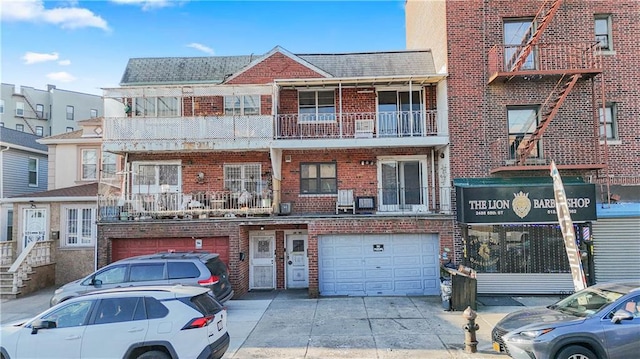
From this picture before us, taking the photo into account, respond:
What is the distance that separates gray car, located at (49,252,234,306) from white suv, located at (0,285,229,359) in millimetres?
3336

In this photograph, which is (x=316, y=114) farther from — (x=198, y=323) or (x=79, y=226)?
(x=79, y=226)

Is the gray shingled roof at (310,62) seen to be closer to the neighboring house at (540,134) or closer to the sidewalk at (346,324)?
the neighboring house at (540,134)

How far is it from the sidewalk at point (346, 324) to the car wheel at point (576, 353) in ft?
4.37

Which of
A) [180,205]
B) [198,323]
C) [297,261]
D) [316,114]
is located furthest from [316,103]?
[198,323]

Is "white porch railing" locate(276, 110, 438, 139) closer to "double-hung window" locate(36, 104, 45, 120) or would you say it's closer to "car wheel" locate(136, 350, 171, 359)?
"car wheel" locate(136, 350, 171, 359)

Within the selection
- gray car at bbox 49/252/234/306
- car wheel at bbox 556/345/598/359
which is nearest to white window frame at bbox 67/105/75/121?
gray car at bbox 49/252/234/306

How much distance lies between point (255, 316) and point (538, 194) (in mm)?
9727

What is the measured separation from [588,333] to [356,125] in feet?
31.3

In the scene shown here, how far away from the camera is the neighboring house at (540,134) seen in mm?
12383

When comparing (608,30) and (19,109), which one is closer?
(608,30)

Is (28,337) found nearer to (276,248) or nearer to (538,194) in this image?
(276,248)

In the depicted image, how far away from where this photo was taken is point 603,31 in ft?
44.5

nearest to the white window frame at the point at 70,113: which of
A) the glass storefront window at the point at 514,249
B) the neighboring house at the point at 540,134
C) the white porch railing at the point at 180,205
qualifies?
the white porch railing at the point at 180,205

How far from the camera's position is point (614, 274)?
12.6 metres
